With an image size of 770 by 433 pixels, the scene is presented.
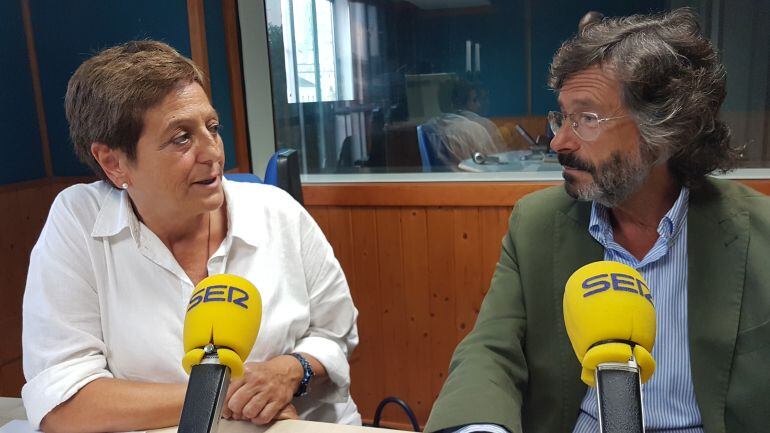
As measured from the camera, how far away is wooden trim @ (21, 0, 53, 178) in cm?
301

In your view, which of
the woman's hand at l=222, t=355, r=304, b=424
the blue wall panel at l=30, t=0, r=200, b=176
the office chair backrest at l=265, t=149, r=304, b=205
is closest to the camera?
the woman's hand at l=222, t=355, r=304, b=424

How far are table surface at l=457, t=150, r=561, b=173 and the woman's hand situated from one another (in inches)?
58.8

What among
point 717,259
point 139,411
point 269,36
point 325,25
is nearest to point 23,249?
point 269,36

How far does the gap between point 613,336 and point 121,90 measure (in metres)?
1.03

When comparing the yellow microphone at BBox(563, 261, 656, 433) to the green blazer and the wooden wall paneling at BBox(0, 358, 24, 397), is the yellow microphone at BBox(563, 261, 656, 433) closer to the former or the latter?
the green blazer

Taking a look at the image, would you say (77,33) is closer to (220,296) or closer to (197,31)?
(197,31)

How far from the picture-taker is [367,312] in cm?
265

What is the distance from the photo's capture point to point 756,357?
1182mm

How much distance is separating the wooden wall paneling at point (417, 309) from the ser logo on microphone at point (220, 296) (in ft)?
5.44

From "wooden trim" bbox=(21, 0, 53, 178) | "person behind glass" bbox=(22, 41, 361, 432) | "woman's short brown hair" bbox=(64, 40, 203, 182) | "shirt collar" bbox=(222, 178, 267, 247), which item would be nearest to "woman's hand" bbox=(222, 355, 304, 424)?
"person behind glass" bbox=(22, 41, 361, 432)

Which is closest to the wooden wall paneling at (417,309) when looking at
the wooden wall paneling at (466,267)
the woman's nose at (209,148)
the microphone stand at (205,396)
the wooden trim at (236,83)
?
the wooden wall paneling at (466,267)

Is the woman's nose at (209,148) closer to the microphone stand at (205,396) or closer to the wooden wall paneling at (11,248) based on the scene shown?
the microphone stand at (205,396)

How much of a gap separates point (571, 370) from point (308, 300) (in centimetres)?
61

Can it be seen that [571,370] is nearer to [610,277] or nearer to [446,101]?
[610,277]
